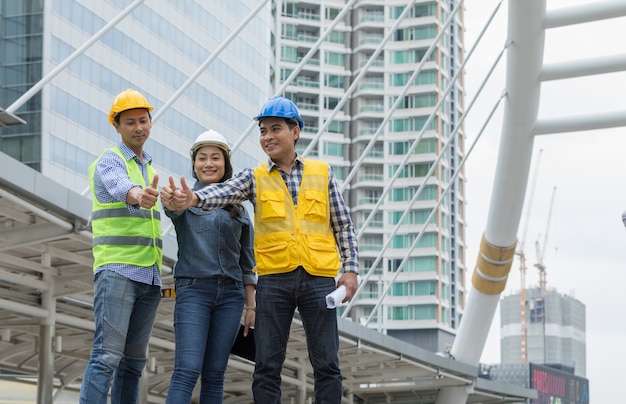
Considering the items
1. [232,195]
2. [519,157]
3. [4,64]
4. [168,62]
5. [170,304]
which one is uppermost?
[168,62]

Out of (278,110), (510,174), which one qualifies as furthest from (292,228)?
(510,174)

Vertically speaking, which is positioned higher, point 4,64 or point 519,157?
point 4,64

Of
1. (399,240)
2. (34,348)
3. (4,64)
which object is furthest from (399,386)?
(399,240)

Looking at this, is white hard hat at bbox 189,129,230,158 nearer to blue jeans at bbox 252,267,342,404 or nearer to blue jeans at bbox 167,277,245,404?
blue jeans at bbox 167,277,245,404

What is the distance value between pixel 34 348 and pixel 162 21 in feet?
151

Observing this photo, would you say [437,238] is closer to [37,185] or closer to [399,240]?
[399,240]

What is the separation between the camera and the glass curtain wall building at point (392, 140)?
323 ft

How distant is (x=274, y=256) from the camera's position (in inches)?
232

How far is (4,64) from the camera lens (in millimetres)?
54844

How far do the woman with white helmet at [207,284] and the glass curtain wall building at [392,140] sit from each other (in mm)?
90066

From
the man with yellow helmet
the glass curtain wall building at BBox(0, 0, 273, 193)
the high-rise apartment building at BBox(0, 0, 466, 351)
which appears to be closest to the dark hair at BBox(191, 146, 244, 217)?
the man with yellow helmet

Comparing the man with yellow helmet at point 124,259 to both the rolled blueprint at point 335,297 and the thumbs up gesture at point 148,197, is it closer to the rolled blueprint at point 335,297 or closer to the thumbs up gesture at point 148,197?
the thumbs up gesture at point 148,197

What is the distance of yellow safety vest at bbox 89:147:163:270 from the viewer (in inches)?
237

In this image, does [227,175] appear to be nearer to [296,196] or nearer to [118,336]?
[296,196]
